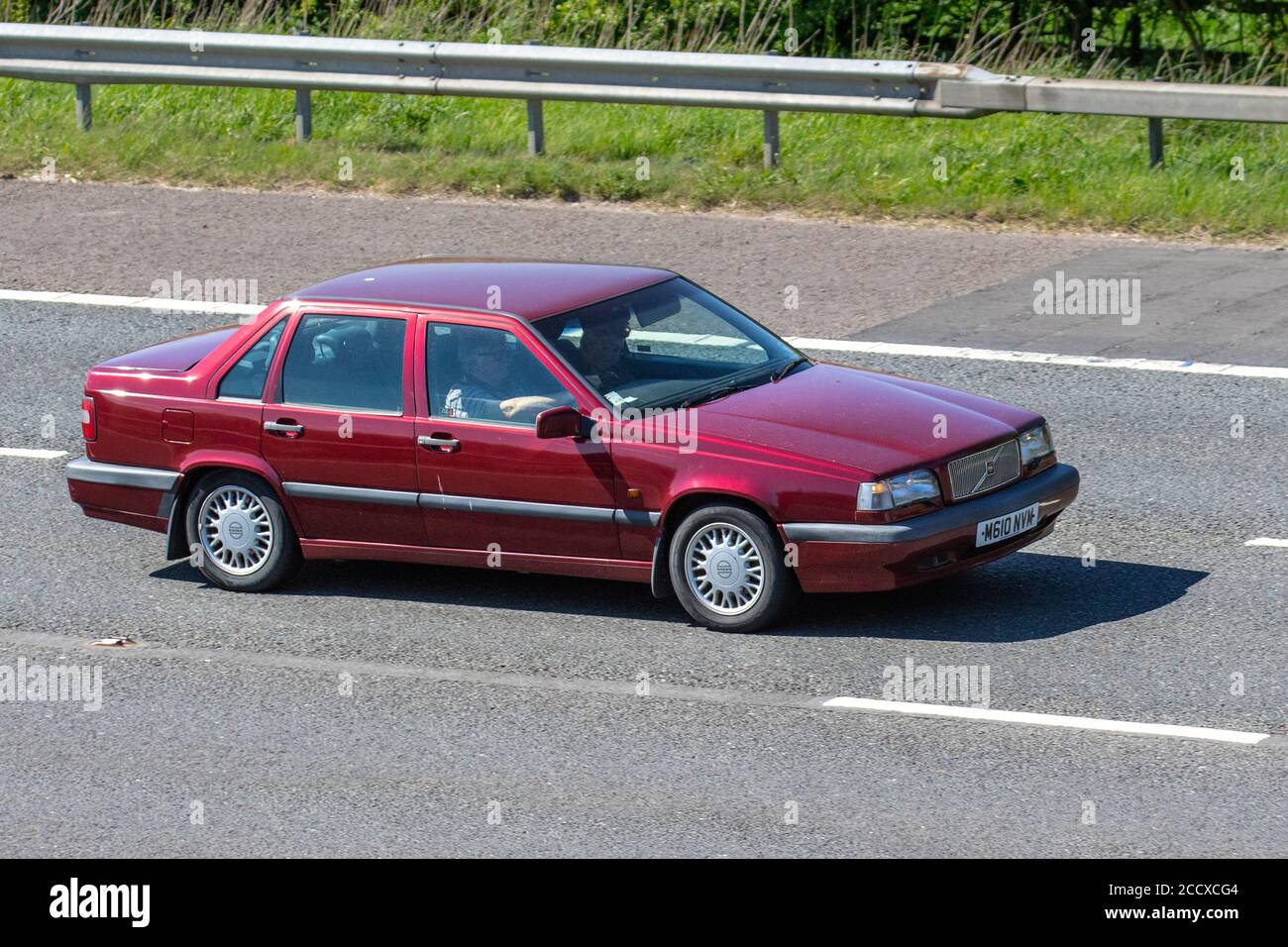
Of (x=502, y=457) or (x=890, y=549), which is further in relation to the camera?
(x=502, y=457)

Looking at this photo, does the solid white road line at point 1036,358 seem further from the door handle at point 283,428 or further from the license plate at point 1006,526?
the door handle at point 283,428

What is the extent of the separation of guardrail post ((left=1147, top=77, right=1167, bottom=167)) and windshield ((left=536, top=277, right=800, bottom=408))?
733 cm

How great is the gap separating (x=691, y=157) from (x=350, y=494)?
868cm

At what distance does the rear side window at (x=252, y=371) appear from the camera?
9516 millimetres

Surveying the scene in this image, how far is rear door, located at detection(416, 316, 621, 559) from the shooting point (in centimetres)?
881

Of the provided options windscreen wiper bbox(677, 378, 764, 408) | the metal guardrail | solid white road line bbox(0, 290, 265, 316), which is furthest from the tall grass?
windscreen wiper bbox(677, 378, 764, 408)

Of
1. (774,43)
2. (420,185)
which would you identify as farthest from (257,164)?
(774,43)

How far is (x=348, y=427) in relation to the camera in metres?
9.23
